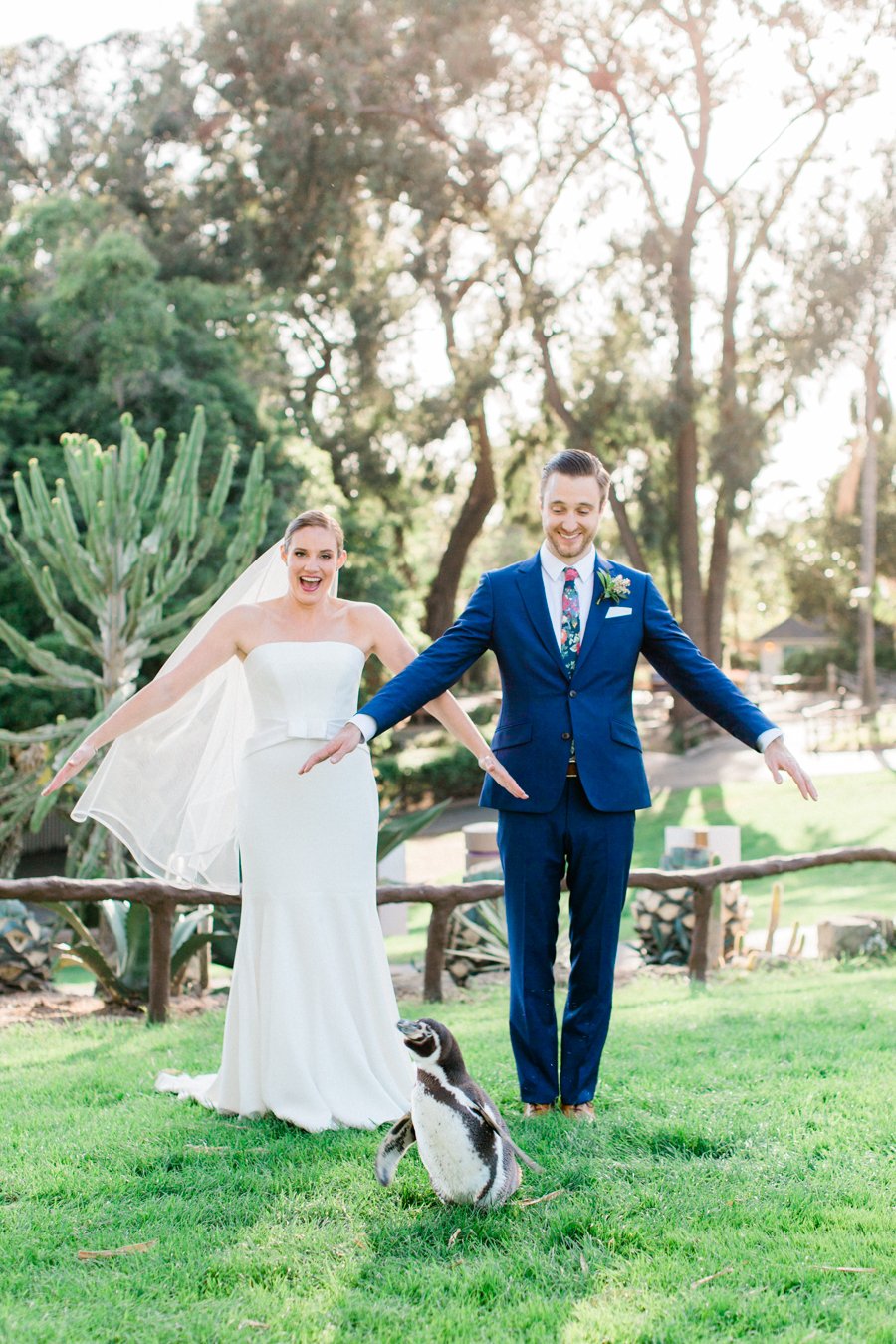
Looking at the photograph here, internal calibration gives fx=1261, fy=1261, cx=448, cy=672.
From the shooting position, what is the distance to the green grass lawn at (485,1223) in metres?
2.67

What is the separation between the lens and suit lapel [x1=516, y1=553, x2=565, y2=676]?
13.4ft

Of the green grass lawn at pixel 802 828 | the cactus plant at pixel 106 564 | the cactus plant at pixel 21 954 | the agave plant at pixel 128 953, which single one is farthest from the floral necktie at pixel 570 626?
the green grass lawn at pixel 802 828

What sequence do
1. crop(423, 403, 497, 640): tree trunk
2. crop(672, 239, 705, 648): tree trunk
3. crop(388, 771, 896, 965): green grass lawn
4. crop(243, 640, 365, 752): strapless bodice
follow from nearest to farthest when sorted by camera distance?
crop(243, 640, 365, 752): strapless bodice
crop(388, 771, 896, 965): green grass lawn
crop(672, 239, 705, 648): tree trunk
crop(423, 403, 497, 640): tree trunk

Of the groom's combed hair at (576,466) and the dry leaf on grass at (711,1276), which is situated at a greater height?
the groom's combed hair at (576,466)

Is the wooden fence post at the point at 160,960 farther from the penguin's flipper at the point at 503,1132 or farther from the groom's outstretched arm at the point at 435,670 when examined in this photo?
the penguin's flipper at the point at 503,1132

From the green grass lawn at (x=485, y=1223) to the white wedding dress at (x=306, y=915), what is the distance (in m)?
0.27

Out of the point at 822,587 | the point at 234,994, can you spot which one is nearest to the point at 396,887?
the point at 234,994

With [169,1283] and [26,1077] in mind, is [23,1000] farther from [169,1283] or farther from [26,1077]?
[169,1283]

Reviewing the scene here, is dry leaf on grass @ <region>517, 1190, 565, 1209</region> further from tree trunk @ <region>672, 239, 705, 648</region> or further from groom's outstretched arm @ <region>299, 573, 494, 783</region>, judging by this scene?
tree trunk @ <region>672, 239, 705, 648</region>

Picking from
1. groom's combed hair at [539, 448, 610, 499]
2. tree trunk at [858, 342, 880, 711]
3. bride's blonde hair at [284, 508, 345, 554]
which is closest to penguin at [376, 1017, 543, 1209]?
groom's combed hair at [539, 448, 610, 499]

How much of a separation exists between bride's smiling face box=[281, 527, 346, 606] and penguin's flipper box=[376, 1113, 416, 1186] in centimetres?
191

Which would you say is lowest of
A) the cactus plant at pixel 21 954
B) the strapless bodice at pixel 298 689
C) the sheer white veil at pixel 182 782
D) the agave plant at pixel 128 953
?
the cactus plant at pixel 21 954

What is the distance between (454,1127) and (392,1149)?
315mm

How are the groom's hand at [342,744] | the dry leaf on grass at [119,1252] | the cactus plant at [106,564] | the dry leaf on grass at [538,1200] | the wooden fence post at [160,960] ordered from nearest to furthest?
the dry leaf on grass at [119,1252] < the dry leaf on grass at [538,1200] < the groom's hand at [342,744] < the wooden fence post at [160,960] < the cactus plant at [106,564]
